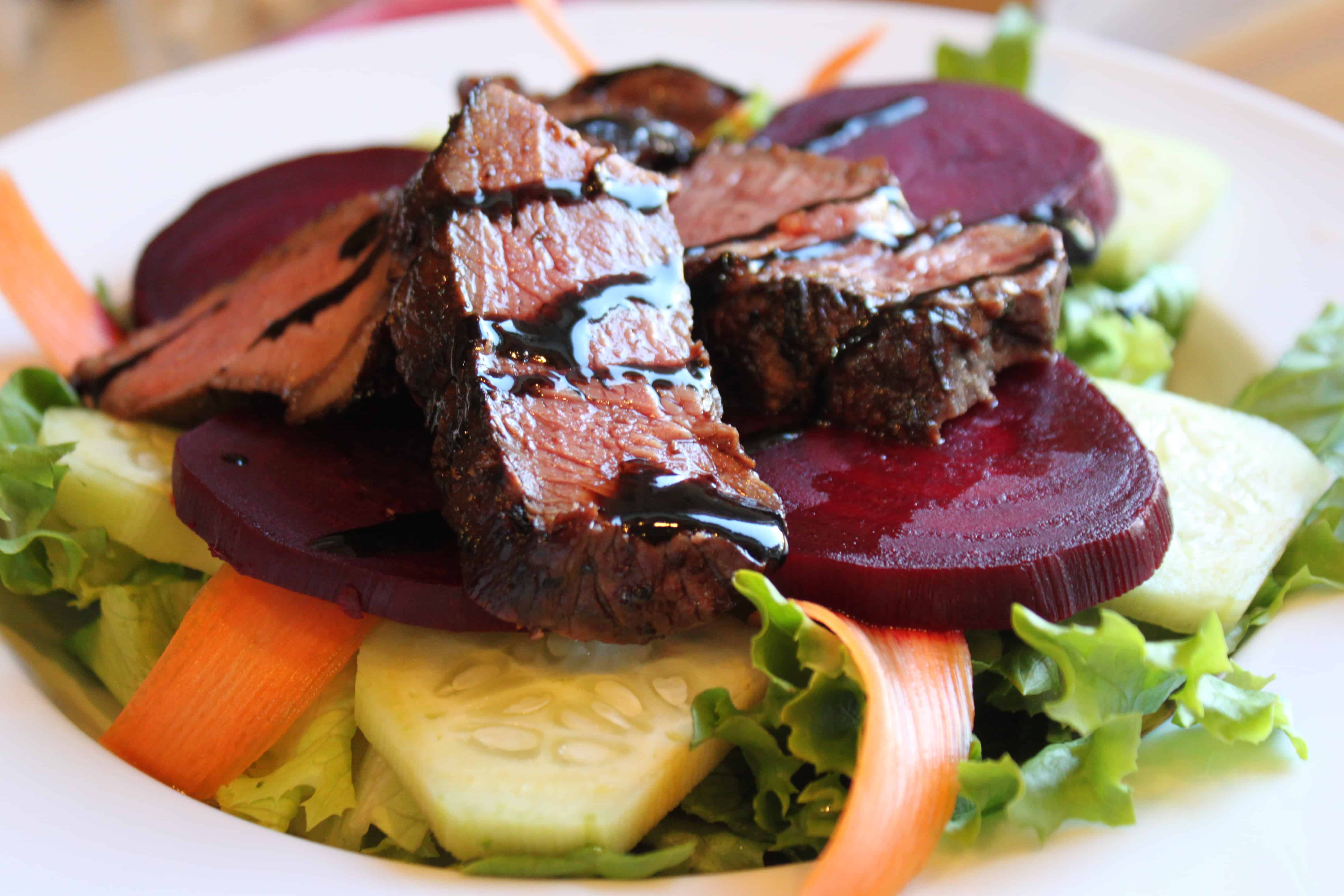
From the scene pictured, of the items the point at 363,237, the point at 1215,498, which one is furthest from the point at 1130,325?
the point at 363,237

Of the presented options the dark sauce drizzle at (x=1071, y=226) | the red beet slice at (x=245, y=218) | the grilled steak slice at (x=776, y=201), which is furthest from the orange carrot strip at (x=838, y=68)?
the red beet slice at (x=245, y=218)

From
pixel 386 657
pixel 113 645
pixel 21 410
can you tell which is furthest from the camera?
pixel 21 410

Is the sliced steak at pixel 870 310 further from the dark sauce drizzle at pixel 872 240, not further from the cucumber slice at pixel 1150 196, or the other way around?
the cucumber slice at pixel 1150 196

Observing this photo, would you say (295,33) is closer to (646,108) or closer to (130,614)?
(646,108)

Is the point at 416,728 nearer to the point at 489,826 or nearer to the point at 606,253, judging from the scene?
the point at 489,826

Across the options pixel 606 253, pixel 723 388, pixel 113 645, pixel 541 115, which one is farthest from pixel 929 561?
pixel 113 645

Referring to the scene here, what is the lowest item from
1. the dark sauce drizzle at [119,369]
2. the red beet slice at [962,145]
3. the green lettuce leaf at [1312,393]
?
the green lettuce leaf at [1312,393]
